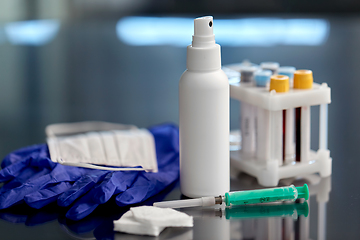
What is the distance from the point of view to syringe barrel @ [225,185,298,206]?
73 cm

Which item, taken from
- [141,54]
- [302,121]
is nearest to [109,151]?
[302,121]

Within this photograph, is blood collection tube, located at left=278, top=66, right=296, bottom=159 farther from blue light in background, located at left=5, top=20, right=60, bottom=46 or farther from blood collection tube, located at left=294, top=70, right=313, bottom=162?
blue light in background, located at left=5, top=20, right=60, bottom=46

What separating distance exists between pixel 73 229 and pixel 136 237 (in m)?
0.10

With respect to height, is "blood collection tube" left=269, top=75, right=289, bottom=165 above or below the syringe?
above

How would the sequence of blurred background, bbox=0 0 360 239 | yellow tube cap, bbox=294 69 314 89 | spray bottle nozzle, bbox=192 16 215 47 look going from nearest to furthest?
spray bottle nozzle, bbox=192 16 215 47
yellow tube cap, bbox=294 69 314 89
blurred background, bbox=0 0 360 239

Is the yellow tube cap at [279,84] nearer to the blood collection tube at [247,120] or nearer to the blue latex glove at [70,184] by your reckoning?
the blood collection tube at [247,120]

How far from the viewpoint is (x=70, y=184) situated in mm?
776

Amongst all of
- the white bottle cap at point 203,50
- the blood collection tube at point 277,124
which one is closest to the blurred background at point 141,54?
the blood collection tube at point 277,124

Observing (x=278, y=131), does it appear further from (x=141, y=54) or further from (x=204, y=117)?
(x=141, y=54)

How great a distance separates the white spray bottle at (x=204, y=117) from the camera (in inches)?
28.4

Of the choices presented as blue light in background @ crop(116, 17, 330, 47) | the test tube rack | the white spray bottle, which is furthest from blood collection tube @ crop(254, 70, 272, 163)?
blue light in background @ crop(116, 17, 330, 47)

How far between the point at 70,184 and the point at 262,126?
0.34 metres

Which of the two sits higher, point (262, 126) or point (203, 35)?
point (203, 35)

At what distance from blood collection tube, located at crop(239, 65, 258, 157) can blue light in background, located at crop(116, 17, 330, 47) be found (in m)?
0.89
